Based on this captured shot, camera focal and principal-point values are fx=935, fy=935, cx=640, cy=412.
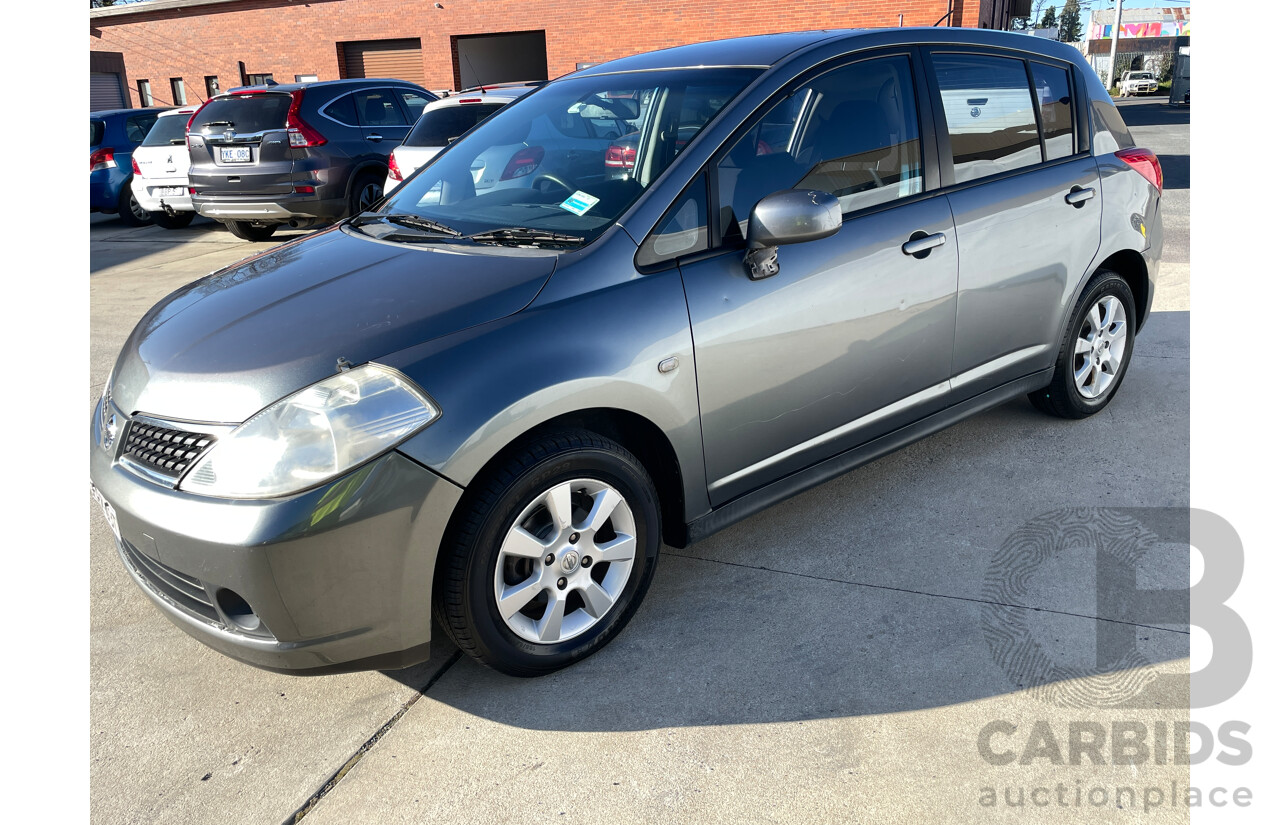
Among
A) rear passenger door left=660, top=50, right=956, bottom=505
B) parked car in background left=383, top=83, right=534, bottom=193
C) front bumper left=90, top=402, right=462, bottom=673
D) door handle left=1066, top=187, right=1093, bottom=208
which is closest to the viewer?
front bumper left=90, top=402, right=462, bottom=673

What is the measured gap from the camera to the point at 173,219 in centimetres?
1283

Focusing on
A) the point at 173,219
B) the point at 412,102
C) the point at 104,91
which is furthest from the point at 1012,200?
→ the point at 104,91

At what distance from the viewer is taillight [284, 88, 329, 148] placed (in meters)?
9.62

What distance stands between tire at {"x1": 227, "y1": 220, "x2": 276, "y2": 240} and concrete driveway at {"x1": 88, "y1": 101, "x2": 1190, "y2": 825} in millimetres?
8196

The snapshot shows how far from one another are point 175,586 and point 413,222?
1.51m

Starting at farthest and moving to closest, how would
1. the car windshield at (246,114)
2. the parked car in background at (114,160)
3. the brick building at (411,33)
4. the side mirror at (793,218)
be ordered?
the brick building at (411,33) < the parked car in background at (114,160) < the car windshield at (246,114) < the side mirror at (793,218)

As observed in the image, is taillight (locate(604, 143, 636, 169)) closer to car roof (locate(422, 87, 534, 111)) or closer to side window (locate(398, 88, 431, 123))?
car roof (locate(422, 87, 534, 111))

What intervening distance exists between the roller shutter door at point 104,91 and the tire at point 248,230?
26739mm

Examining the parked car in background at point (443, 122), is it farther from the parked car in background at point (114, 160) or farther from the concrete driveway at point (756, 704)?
the parked car in background at point (114, 160)

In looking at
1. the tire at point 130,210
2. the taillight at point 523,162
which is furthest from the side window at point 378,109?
the taillight at point 523,162

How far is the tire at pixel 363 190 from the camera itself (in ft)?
32.7

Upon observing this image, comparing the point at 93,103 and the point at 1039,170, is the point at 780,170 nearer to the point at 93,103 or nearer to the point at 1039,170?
the point at 1039,170

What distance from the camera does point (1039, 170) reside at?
3.95 metres

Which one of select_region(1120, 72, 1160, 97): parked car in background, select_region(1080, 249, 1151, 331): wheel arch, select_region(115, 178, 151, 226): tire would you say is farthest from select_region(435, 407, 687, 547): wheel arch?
select_region(1120, 72, 1160, 97): parked car in background
